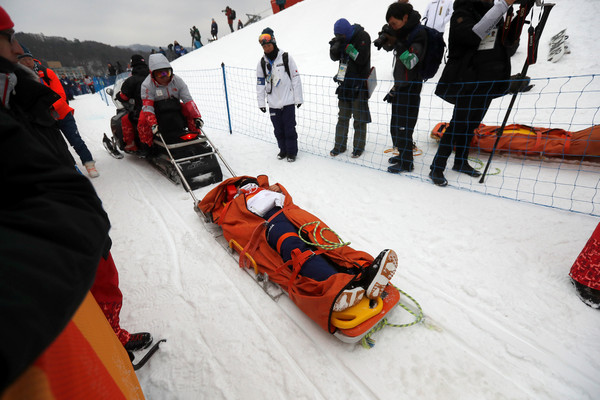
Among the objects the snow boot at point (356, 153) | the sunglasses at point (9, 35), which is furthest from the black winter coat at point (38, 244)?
the snow boot at point (356, 153)

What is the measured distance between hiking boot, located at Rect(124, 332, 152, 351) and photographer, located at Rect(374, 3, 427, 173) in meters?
3.48

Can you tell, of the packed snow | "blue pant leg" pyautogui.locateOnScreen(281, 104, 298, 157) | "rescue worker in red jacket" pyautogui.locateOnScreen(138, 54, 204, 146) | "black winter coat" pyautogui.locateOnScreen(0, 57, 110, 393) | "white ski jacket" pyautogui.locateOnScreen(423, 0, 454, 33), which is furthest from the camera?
"white ski jacket" pyautogui.locateOnScreen(423, 0, 454, 33)

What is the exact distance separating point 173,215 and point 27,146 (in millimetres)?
2918

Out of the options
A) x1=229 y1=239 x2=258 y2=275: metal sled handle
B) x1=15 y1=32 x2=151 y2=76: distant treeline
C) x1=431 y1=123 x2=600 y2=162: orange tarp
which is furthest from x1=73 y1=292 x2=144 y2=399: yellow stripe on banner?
x1=15 y1=32 x2=151 y2=76: distant treeline

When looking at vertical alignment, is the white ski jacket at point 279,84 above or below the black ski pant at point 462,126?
above

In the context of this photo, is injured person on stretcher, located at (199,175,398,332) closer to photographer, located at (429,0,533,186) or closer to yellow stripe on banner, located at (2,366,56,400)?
yellow stripe on banner, located at (2,366,56,400)

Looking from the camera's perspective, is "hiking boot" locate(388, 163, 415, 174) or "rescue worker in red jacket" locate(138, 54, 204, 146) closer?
"rescue worker in red jacket" locate(138, 54, 204, 146)

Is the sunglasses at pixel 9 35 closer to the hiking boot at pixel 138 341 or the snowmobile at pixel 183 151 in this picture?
the hiking boot at pixel 138 341

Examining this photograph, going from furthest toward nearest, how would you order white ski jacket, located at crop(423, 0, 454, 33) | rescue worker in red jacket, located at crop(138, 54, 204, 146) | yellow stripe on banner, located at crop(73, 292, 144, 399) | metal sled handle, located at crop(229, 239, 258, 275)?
white ski jacket, located at crop(423, 0, 454, 33)
rescue worker in red jacket, located at crop(138, 54, 204, 146)
metal sled handle, located at crop(229, 239, 258, 275)
yellow stripe on banner, located at crop(73, 292, 144, 399)

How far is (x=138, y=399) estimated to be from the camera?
3.57 feet

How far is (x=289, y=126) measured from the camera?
4.57 meters

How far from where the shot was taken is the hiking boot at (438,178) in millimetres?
3515

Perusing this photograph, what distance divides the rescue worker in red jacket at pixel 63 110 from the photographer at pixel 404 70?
3.79 m

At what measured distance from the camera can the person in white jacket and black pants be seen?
14.1 feet
